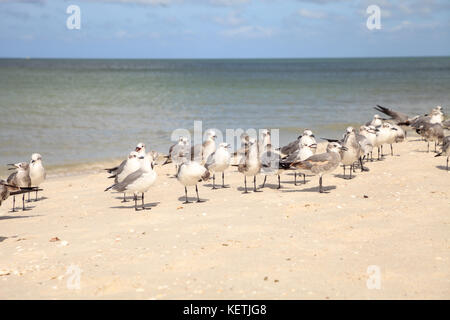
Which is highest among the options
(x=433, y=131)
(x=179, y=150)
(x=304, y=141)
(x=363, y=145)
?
(x=433, y=131)

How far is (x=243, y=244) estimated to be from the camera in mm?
7375

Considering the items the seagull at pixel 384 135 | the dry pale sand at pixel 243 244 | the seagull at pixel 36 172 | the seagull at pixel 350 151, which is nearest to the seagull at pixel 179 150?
the dry pale sand at pixel 243 244

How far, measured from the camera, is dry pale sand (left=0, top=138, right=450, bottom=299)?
19.3 feet

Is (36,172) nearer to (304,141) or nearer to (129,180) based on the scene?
(129,180)

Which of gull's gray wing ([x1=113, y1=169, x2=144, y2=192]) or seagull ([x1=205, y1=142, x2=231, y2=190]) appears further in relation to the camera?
seagull ([x1=205, y1=142, x2=231, y2=190])

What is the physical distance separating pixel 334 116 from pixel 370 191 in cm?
2028

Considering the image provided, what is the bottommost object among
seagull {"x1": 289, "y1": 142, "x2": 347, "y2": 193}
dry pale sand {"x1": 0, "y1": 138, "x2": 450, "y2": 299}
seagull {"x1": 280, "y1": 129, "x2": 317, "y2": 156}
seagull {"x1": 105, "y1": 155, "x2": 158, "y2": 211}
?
dry pale sand {"x1": 0, "y1": 138, "x2": 450, "y2": 299}

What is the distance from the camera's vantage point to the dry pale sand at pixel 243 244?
589 cm

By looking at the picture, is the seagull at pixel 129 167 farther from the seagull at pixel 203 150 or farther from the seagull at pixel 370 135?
the seagull at pixel 370 135

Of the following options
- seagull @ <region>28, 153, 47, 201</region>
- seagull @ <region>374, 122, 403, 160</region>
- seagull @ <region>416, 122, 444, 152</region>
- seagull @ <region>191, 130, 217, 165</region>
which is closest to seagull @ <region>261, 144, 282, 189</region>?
seagull @ <region>191, 130, 217, 165</region>

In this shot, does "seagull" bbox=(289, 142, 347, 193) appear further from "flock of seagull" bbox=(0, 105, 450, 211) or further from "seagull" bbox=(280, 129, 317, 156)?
"seagull" bbox=(280, 129, 317, 156)

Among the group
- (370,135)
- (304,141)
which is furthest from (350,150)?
(370,135)

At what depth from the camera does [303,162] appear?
438 inches
